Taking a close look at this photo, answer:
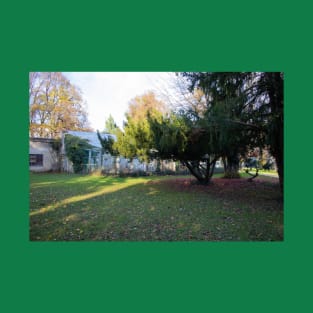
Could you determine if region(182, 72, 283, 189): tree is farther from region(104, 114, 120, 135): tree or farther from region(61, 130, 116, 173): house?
region(61, 130, 116, 173): house

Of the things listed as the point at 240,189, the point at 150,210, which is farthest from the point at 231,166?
the point at 150,210

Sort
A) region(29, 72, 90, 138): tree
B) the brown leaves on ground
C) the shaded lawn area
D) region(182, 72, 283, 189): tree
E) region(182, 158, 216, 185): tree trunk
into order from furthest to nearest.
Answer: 1. region(182, 158, 216, 185): tree trunk
2. the brown leaves on ground
3. region(182, 72, 283, 189): tree
4. region(29, 72, 90, 138): tree
5. the shaded lawn area

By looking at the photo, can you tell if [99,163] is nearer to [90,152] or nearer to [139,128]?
[90,152]

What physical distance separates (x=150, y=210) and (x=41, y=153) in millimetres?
2185

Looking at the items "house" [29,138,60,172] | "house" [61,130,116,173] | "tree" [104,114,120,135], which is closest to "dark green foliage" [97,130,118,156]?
"house" [61,130,116,173]

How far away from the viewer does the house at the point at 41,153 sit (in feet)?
8.56

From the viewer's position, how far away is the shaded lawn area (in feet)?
7.81

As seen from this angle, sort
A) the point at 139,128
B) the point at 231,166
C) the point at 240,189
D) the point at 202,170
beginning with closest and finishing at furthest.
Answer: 1. the point at 139,128
2. the point at 240,189
3. the point at 231,166
4. the point at 202,170

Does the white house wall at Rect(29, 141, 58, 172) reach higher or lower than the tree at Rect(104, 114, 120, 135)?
lower

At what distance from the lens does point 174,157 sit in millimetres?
4336

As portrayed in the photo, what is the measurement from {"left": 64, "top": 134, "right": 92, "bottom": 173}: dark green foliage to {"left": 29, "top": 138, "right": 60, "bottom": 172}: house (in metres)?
0.28

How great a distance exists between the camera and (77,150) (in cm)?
398

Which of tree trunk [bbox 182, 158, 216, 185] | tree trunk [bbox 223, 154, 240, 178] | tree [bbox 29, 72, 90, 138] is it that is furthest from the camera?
tree trunk [bbox 182, 158, 216, 185]

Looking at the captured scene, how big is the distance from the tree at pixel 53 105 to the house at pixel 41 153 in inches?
4.4
